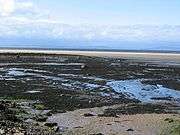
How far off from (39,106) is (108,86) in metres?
13.7

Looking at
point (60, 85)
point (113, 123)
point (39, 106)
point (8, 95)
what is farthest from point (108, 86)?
point (113, 123)

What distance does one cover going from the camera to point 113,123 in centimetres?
2194

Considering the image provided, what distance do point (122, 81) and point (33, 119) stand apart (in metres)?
23.2

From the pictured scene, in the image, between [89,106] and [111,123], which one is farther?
[89,106]

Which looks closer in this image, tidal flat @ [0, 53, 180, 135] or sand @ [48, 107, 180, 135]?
sand @ [48, 107, 180, 135]

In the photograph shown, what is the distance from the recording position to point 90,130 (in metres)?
20.1

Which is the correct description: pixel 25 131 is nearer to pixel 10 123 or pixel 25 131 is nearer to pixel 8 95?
pixel 10 123

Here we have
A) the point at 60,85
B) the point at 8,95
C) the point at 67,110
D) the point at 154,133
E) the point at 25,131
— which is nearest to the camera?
the point at 25,131

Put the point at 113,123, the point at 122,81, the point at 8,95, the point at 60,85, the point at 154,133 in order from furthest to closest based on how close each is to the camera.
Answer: the point at 122,81 → the point at 60,85 → the point at 8,95 → the point at 113,123 → the point at 154,133

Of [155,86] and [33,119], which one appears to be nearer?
[33,119]

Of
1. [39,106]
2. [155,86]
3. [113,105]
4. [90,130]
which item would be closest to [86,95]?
[113,105]

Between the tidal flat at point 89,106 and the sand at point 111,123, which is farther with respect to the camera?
the tidal flat at point 89,106

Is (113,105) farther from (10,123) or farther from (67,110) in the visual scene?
(10,123)

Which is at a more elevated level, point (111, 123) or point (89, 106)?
point (111, 123)
